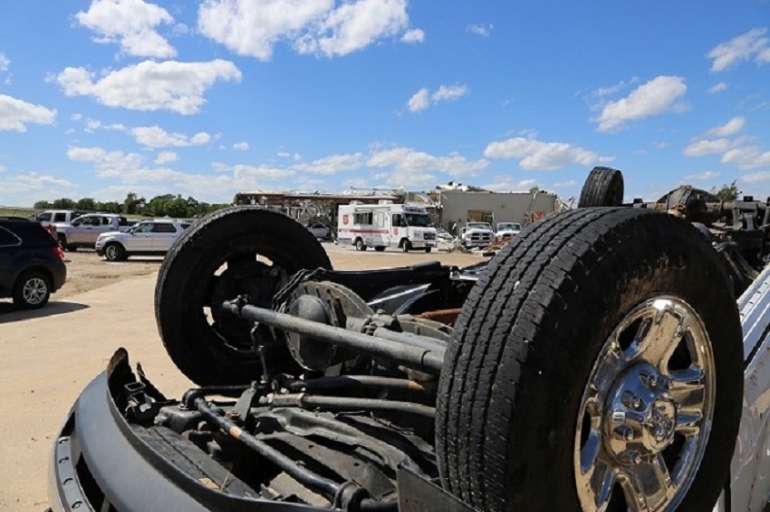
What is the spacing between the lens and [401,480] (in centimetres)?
160

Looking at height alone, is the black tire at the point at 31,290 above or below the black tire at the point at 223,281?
below

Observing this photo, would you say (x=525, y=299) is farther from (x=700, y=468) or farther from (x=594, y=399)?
(x=700, y=468)

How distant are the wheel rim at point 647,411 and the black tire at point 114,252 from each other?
87.9 ft

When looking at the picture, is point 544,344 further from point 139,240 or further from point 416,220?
point 416,220

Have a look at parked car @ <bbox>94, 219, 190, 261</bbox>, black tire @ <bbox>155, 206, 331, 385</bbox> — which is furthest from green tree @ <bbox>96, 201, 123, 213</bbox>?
black tire @ <bbox>155, 206, 331, 385</bbox>

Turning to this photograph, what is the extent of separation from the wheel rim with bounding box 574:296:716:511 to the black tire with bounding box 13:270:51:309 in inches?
496

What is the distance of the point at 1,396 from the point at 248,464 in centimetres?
414

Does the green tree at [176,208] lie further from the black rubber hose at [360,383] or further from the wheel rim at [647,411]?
the wheel rim at [647,411]

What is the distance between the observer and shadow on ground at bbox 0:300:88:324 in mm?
11070

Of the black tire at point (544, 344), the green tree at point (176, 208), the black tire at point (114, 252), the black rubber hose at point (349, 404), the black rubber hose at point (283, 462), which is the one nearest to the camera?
the black tire at point (544, 344)

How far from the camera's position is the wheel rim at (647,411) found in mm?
1676

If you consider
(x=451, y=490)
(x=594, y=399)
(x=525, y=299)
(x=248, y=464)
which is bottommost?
(x=248, y=464)

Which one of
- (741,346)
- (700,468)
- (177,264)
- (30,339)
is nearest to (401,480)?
(700,468)

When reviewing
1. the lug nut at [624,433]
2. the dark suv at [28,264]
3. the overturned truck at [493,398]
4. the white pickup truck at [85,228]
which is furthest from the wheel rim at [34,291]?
the white pickup truck at [85,228]
